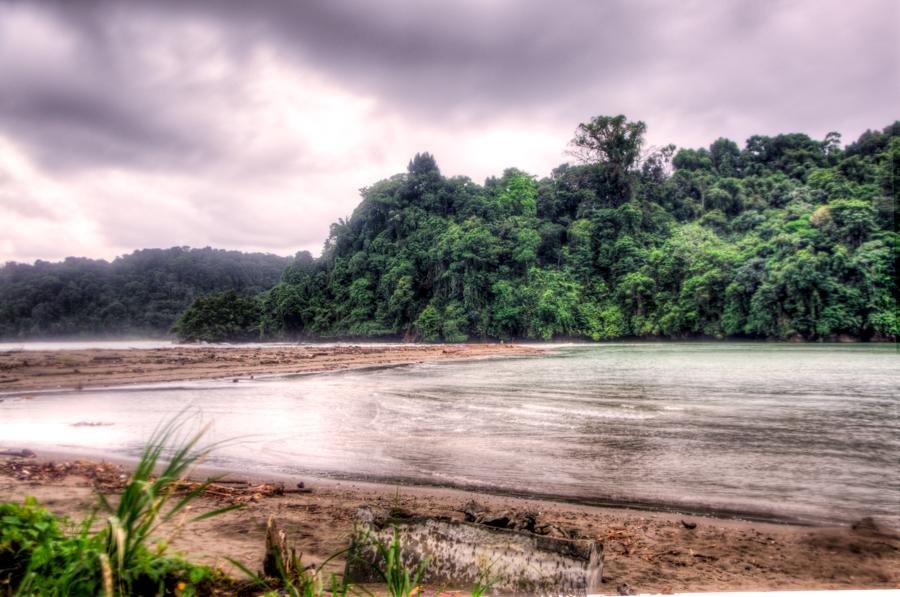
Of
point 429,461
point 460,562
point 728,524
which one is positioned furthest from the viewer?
point 429,461

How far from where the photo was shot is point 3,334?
902cm

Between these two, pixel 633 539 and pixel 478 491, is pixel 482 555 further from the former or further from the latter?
pixel 478 491

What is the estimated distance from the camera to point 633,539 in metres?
3.10

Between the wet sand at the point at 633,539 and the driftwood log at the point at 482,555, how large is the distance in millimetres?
258

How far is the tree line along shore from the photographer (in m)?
32.7

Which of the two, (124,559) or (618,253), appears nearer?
(124,559)

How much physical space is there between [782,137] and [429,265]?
37565mm

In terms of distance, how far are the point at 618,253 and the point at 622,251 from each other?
395mm

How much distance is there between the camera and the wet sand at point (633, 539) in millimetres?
2584

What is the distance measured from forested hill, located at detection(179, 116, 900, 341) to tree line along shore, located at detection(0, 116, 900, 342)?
0.42 feet

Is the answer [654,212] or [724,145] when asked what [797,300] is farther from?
[724,145]

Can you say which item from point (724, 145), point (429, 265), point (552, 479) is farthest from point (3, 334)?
point (724, 145)

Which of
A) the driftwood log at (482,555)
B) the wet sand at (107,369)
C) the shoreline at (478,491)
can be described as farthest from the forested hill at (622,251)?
the driftwood log at (482,555)

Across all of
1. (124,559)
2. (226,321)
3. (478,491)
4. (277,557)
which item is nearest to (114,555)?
(124,559)
